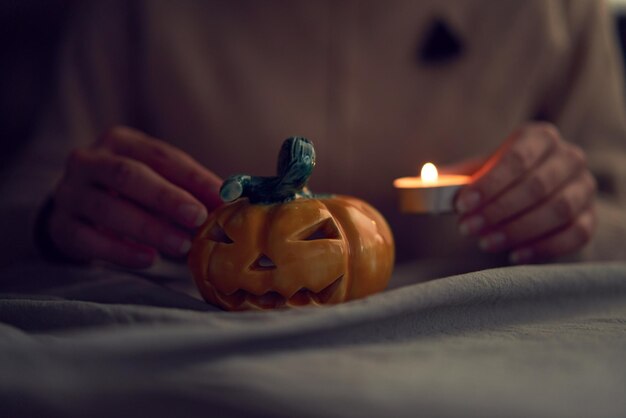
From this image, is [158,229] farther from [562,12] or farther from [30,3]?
[562,12]

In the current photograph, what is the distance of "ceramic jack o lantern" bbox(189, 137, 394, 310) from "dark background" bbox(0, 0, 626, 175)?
0.88m

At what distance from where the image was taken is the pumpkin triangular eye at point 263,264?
51 centimetres

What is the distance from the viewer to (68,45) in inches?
41.3

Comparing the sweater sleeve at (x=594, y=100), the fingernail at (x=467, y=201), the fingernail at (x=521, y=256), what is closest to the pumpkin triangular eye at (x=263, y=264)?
the fingernail at (x=467, y=201)

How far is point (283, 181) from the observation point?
513 mm

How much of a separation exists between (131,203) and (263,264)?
210 millimetres

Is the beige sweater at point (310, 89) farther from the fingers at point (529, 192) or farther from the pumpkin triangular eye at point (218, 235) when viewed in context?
the pumpkin triangular eye at point (218, 235)

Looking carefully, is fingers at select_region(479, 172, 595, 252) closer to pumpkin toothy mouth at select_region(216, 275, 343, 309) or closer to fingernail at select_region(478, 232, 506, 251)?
fingernail at select_region(478, 232, 506, 251)

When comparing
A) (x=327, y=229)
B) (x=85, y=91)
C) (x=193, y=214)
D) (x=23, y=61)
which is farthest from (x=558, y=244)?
(x=23, y=61)

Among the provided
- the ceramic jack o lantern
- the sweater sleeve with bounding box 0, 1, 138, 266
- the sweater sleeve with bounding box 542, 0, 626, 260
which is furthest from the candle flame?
the sweater sleeve with bounding box 0, 1, 138, 266

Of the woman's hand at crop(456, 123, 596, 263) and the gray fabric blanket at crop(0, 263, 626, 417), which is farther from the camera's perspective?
the woman's hand at crop(456, 123, 596, 263)

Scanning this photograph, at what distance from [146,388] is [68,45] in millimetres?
888

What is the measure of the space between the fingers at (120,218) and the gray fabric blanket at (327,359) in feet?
0.48

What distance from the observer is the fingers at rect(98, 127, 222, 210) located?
625 millimetres
